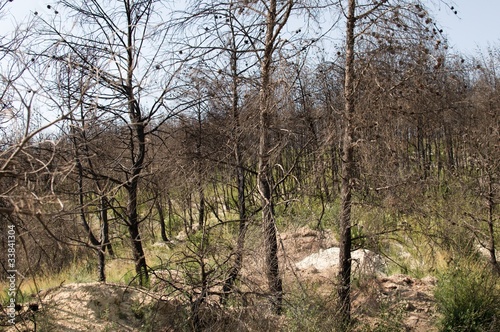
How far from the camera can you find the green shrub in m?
7.41

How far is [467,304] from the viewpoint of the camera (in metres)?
7.61

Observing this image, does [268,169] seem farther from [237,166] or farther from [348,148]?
[348,148]

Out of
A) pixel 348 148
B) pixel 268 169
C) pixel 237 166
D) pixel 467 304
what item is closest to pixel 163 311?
pixel 237 166

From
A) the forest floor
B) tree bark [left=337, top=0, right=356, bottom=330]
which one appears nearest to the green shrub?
the forest floor

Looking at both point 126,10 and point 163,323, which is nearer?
point 163,323

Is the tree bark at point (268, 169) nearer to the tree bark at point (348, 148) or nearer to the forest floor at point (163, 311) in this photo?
the forest floor at point (163, 311)

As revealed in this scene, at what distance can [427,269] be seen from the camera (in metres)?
10.1

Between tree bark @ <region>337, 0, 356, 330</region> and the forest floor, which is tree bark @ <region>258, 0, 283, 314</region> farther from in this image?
tree bark @ <region>337, 0, 356, 330</region>

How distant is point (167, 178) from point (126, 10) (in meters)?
2.58

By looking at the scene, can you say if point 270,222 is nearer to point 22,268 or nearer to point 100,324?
point 100,324

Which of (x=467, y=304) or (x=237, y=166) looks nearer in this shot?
(x=237, y=166)

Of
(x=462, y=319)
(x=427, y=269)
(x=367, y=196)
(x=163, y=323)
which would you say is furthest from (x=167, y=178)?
(x=427, y=269)

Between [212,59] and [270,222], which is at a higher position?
[212,59]

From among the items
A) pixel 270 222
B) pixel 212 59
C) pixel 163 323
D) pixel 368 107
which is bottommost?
pixel 163 323
